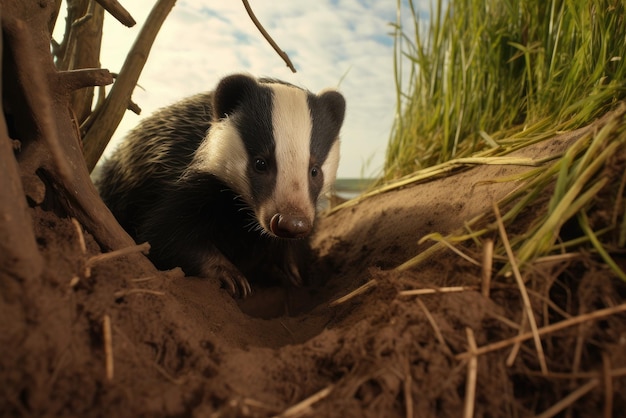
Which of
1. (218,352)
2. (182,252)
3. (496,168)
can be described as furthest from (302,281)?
(218,352)

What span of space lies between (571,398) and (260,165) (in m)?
1.28

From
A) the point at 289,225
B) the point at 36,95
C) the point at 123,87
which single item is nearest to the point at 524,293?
the point at 289,225

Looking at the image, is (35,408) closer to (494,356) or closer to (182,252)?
(494,356)

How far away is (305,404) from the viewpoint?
85 cm

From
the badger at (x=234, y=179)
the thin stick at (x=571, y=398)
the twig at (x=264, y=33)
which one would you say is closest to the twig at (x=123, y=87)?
the badger at (x=234, y=179)

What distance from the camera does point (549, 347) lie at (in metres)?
0.91

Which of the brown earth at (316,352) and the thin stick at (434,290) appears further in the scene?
the thin stick at (434,290)

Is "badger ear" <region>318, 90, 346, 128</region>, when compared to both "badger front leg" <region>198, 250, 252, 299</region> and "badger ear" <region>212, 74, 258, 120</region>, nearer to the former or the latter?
"badger ear" <region>212, 74, 258, 120</region>

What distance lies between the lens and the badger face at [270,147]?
1694 millimetres

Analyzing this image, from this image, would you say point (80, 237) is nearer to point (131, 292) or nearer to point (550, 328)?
point (131, 292)

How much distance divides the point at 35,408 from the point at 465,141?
2344mm

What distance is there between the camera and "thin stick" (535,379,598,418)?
0.83 metres

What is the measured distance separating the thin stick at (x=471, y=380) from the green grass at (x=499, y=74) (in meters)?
1.03

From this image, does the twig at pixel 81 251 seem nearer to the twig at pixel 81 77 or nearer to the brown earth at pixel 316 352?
the brown earth at pixel 316 352
